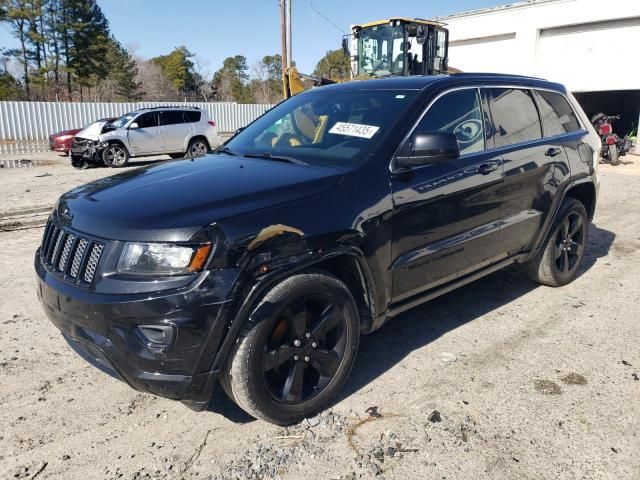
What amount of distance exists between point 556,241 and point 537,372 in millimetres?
1742

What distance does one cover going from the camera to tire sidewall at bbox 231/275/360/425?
2553 millimetres

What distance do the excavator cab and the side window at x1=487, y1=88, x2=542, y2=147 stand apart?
32.8ft

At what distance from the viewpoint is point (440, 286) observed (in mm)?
3629

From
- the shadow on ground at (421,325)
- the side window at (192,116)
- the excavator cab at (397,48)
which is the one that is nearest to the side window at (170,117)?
the side window at (192,116)

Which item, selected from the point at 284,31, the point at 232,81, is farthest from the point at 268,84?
the point at 284,31

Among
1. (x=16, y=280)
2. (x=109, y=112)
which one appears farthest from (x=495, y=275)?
(x=109, y=112)

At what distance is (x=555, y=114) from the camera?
4.70m

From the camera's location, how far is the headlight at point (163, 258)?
7.90ft

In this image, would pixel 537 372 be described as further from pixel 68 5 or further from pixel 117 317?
pixel 68 5

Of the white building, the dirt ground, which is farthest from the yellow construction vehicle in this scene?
the dirt ground

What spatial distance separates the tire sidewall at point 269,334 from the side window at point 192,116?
579 inches

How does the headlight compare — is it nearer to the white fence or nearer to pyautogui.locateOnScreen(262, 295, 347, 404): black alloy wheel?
pyautogui.locateOnScreen(262, 295, 347, 404): black alloy wheel

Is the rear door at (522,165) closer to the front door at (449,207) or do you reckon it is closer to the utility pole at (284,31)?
the front door at (449,207)

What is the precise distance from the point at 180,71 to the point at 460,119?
213 ft
